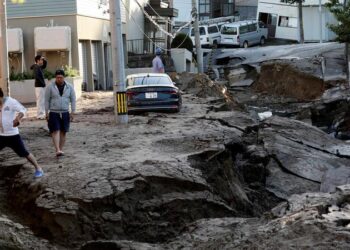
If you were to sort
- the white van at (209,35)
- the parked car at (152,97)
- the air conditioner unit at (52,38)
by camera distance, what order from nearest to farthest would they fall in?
the parked car at (152,97) → the air conditioner unit at (52,38) → the white van at (209,35)

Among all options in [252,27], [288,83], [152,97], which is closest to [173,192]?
[152,97]

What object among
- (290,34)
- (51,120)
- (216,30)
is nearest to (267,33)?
(290,34)

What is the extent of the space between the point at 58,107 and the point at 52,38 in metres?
11.9

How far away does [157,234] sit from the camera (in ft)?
25.6

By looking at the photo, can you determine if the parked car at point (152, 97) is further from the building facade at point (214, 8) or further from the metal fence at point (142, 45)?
the building facade at point (214, 8)

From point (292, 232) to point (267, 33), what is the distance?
44.8 meters

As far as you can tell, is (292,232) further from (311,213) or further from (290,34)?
(290,34)

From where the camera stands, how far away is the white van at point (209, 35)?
4597 cm

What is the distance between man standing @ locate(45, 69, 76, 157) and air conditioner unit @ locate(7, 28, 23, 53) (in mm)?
12005

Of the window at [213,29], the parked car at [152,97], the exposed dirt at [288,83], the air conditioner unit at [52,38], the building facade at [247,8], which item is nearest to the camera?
the parked car at [152,97]

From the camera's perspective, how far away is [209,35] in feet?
152

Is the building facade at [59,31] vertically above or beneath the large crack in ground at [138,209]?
above

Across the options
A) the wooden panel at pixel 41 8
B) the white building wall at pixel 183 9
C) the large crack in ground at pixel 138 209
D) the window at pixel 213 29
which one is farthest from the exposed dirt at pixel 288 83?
the white building wall at pixel 183 9

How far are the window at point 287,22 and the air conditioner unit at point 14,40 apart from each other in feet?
106
